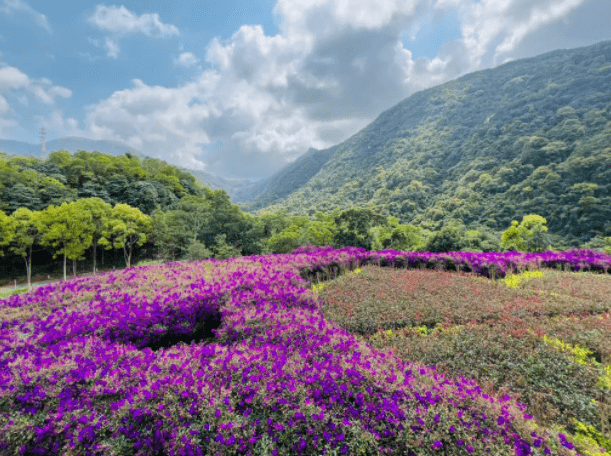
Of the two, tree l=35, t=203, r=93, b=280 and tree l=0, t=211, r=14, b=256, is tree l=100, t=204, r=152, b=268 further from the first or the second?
tree l=0, t=211, r=14, b=256

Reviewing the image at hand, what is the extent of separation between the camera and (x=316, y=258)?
808 centimetres

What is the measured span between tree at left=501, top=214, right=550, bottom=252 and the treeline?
0.18ft

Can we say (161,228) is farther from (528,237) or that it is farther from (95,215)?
(528,237)

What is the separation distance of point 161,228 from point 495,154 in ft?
270

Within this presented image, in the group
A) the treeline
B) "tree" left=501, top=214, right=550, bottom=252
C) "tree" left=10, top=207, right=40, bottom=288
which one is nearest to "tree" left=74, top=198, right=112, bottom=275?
the treeline

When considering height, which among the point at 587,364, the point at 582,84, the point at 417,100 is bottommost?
the point at 587,364

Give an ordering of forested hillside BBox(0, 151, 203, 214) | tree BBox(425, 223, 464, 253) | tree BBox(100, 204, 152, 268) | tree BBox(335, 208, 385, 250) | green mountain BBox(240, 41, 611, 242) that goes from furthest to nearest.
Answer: green mountain BBox(240, 41, 611, 242) < forested hillside BBox(0, 151, 203, 214) < tree BBox(100, 204, 152, 268) < tree BBox(425, 223, 464, 253) < tree BBox(335, 208, 385, 250)

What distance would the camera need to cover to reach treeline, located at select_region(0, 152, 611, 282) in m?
14.9

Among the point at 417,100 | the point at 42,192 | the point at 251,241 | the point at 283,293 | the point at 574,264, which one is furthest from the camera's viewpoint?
the point at 417,100

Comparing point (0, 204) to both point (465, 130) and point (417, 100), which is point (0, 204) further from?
point (417, 100)

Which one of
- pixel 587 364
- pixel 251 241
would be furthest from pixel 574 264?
pixel 251 241

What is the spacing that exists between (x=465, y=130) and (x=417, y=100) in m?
53.4

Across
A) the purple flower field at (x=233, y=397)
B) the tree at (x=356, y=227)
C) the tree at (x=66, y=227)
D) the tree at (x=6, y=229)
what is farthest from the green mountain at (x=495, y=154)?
the tree at (x=6, y=229)

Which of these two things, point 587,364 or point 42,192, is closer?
point 587,364
